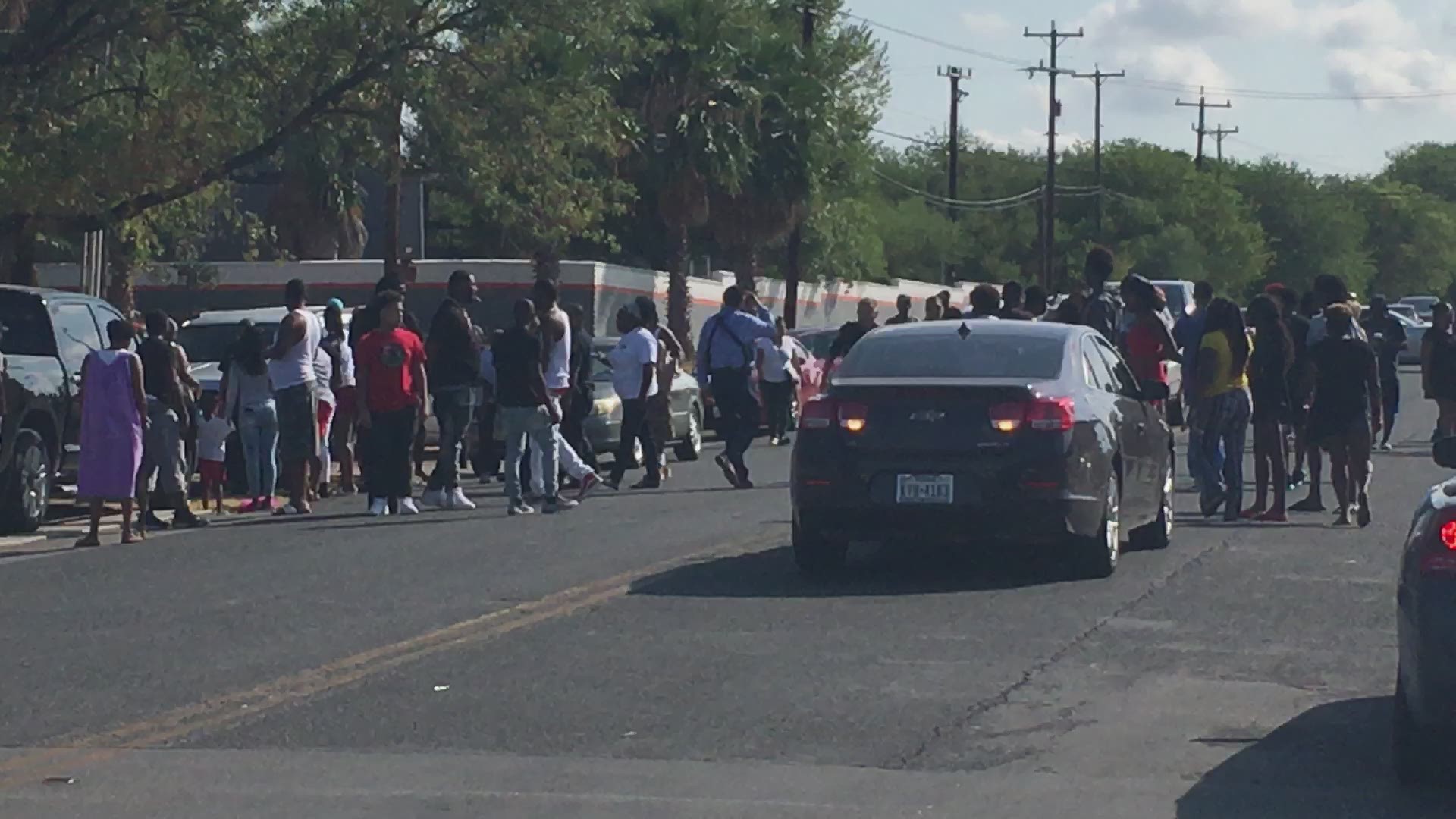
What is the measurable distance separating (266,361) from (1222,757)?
1175cm

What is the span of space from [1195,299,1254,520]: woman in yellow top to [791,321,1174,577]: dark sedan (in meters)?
4.16

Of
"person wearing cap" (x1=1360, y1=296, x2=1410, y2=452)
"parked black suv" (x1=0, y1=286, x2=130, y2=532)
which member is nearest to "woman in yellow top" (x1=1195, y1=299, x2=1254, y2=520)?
"parked black suv" (x1=0, y1=286, x2=130, y2=532)

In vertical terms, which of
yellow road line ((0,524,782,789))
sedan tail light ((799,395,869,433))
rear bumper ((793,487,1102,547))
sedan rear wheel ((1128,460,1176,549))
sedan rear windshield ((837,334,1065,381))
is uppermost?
sedan rear windshield ((837,334,1065,381))

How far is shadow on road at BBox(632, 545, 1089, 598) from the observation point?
13.0 meters

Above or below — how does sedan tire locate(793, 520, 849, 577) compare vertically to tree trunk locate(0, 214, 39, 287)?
below

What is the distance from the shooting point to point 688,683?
9.82 metres

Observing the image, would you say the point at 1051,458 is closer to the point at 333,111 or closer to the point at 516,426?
the point at 516,426

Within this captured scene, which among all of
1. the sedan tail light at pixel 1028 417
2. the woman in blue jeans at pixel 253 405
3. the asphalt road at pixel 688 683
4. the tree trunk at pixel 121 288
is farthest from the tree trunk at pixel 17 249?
the sedan tail light at pixel 1028 417

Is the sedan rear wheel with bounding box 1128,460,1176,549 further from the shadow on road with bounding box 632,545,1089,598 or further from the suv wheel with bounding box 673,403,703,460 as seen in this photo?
the suv wheel with bounding box 673,403,703,460

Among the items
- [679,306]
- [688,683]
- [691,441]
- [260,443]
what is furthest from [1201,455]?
[679,306]

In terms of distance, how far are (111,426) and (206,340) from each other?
653 centimetres

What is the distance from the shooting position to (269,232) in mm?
30766

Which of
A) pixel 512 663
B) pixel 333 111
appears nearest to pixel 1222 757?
pixel 512 663

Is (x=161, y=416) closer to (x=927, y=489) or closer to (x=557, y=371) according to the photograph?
(x=557, y=371)
